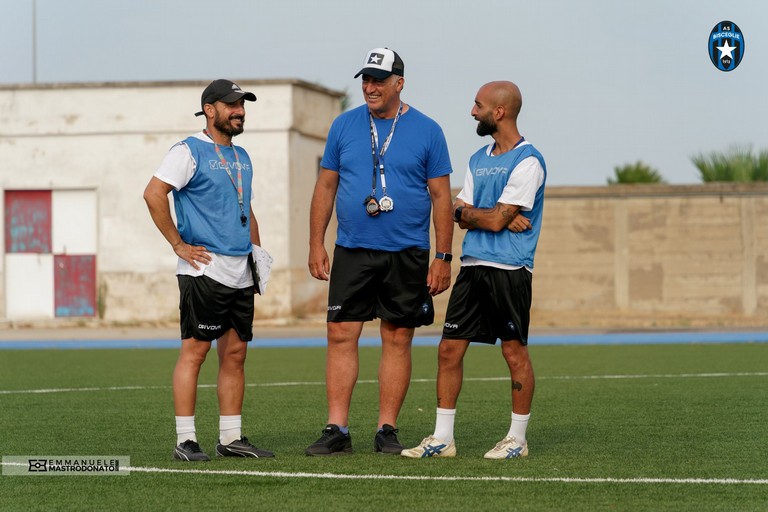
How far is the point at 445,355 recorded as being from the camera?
25.6 ft

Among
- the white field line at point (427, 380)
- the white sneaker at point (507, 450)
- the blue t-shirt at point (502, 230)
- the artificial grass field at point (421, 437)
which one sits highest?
the blue t-shirt at point (502, 230)

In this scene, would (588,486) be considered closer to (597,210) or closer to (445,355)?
(445,355)

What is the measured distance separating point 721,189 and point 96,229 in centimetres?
1323

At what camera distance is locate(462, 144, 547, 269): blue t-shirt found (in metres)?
7.66

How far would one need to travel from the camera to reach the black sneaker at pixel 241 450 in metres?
7.57

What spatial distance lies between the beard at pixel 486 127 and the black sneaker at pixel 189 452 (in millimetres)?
2426

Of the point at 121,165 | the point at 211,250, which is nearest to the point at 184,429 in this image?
the point at 211,250

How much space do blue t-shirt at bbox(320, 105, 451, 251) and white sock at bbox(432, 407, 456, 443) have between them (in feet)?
3.28

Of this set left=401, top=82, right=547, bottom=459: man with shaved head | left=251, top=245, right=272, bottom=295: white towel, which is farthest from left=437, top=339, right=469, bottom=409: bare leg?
left=251, top=245, right=272, bottom=295: white towel

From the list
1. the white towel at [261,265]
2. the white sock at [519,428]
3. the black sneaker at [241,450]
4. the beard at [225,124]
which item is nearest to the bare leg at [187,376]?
the black sneaker at [241,450]

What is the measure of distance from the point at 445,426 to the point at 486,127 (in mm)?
1742

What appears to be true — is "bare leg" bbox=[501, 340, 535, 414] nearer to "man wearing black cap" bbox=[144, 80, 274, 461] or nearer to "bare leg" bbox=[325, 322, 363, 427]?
"bare leg" bbox=[325, 322, 363, 427]

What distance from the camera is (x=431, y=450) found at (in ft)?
24.9

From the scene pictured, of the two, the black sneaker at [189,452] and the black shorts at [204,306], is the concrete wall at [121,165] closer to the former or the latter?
the black shorts at [204,306]
